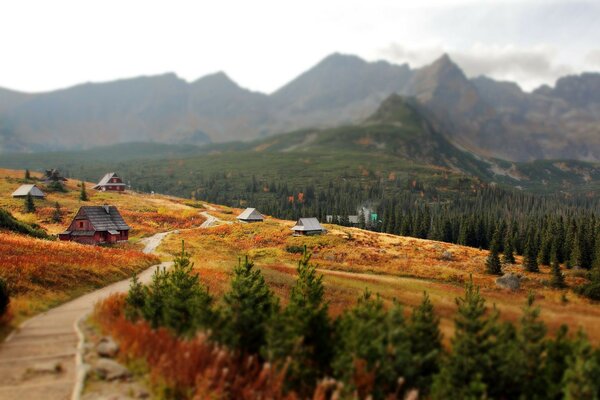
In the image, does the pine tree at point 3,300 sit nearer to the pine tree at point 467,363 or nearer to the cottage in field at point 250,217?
the pine tree at point 467,363

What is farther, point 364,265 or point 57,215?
point 57,215

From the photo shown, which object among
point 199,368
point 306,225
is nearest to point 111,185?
point 306,225

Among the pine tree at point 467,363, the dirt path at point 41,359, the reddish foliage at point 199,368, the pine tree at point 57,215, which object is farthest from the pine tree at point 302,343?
the pine tree at point 57,215

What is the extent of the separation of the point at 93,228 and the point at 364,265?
48591 mm

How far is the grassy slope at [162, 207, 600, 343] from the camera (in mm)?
41406

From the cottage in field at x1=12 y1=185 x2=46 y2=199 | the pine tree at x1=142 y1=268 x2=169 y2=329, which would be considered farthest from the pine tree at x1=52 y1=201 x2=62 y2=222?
the pine tree at x1=142 y1=268 x2=169 y2=329

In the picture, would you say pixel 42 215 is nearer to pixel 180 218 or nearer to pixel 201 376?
pixel 180 218

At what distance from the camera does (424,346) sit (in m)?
19.0

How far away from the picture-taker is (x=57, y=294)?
2998 cm

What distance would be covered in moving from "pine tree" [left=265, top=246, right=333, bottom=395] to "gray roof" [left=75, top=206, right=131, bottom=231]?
68.6 metres

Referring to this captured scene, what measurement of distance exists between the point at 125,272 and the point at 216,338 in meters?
26.7

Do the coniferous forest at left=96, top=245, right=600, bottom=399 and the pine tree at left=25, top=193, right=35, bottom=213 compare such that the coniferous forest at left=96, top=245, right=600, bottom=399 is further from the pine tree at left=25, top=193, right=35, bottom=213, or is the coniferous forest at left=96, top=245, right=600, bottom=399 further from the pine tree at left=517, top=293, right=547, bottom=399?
the pine tree at left=25, top=193, right=35, bottom=213

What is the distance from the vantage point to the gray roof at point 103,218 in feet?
262

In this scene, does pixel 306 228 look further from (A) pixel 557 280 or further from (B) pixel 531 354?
(B) pixel 531 354
